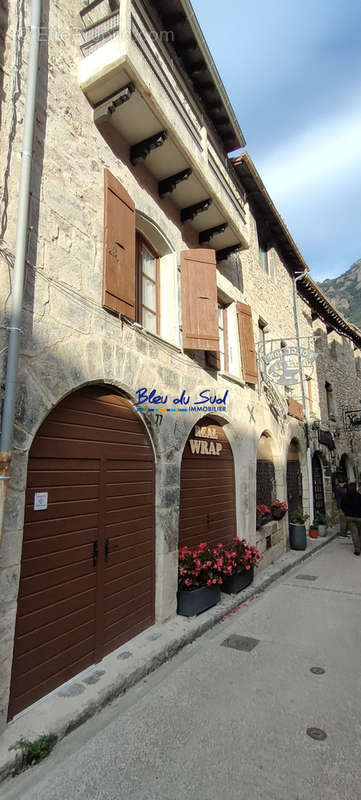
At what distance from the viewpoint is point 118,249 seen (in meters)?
4.59

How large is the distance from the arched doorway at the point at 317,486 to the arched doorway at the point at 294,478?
3.72 feet

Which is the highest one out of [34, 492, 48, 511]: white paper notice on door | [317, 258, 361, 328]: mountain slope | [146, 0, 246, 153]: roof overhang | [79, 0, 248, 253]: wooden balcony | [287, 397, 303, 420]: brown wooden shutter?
[317, 258, 361, 328]: mountain slope

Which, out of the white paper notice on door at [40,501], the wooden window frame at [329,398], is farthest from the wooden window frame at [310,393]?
the white paper notice on door at [40,501]

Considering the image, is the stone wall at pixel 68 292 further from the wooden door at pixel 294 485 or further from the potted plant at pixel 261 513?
the wooden door at pixel 294 485

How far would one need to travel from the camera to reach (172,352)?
5648mm

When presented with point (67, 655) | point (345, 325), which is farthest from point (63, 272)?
point (345, 325)

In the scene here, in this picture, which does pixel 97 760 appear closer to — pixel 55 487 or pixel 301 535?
pixel 55 487

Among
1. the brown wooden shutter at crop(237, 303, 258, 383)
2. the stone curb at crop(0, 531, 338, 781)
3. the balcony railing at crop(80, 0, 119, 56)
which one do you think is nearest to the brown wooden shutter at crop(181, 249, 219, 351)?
the brown wooden shutter at crop(237, 303, 258, 383)

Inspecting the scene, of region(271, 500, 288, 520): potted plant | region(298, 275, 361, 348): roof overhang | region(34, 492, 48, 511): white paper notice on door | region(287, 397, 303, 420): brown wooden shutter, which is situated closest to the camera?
region(34, 492, 48, 511): white paper notice on door

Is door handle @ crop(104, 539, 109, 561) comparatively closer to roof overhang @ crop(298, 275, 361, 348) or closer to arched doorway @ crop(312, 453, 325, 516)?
arched doorway @ crop(312, 453, 325, 516)

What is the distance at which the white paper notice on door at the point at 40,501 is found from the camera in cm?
333

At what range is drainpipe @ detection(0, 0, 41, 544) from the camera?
287 cm

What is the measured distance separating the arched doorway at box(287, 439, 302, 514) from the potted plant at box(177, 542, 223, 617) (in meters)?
5.77

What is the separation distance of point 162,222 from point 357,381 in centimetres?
1674
